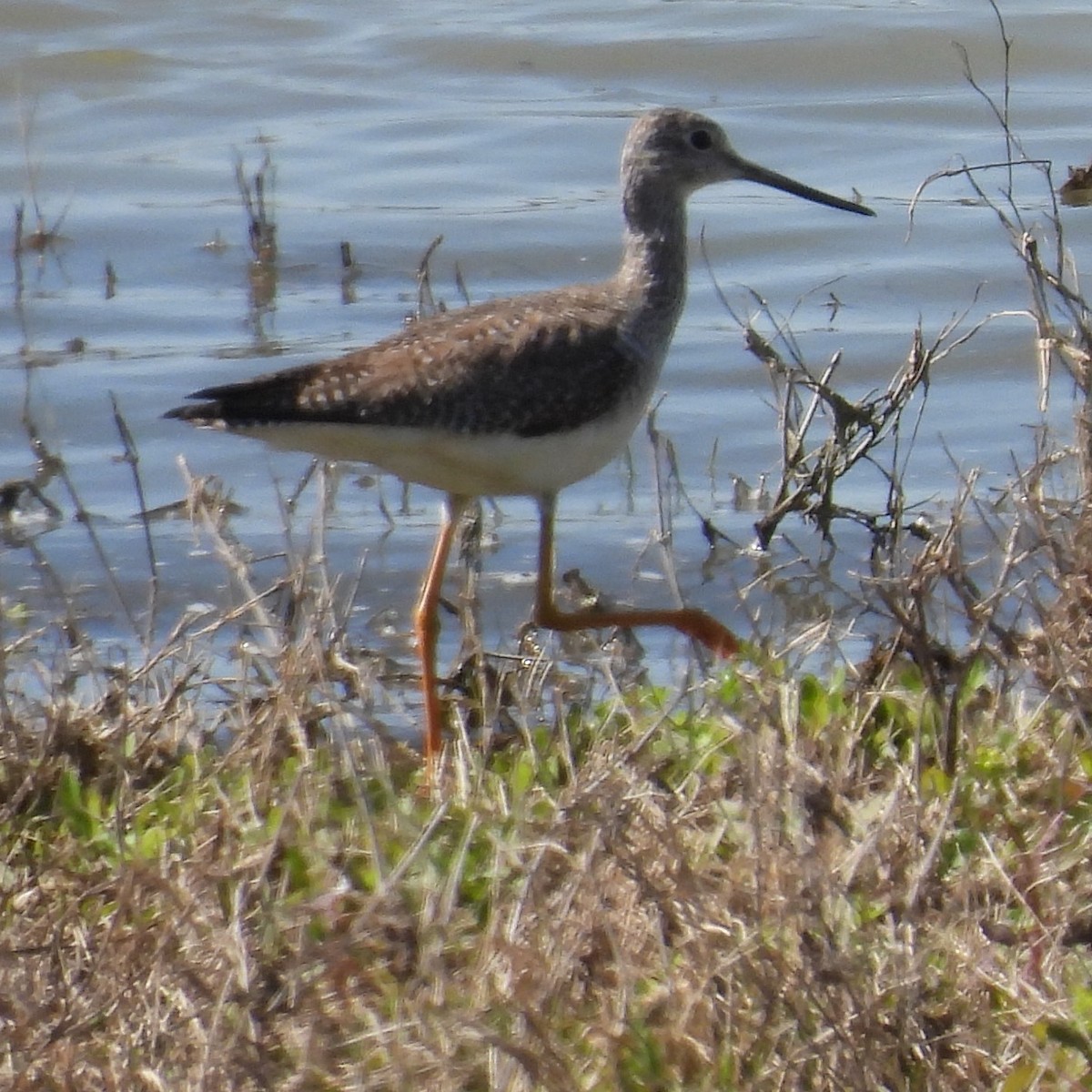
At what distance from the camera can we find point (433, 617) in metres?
5.69

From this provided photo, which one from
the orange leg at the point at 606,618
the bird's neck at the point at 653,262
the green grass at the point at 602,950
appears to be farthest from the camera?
the bird's neck at the point at 653,262

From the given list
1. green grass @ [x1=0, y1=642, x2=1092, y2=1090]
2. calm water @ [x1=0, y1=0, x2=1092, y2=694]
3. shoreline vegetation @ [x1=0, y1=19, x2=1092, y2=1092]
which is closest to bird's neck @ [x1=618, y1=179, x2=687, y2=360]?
calm water @ [x1=0, y1=0, x2=1092, y2=694]

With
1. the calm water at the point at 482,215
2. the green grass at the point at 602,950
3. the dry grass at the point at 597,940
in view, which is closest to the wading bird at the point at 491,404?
the calm water at the point at 482,215

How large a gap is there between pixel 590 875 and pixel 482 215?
23.8 ft

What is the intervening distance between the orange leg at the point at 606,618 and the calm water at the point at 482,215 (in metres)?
0.34

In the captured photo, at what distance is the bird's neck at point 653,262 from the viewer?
19.6 ft

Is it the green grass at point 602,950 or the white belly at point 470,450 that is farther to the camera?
the white belly at point 470,450

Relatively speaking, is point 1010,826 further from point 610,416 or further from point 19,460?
point 19,460

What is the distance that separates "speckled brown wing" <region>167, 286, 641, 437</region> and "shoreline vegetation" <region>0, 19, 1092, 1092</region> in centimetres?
66

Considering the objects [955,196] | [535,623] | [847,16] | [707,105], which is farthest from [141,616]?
[847,16]

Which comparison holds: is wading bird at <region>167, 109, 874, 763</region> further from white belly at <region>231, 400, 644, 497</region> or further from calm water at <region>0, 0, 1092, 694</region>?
calm water at <region>0, 0, 1092, 694</region>

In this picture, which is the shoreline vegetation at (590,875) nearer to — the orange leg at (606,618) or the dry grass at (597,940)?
the dry grass at (597,940)

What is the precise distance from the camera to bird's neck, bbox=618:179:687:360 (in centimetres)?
597

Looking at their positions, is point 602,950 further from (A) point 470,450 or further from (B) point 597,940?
(A) point 470,450
